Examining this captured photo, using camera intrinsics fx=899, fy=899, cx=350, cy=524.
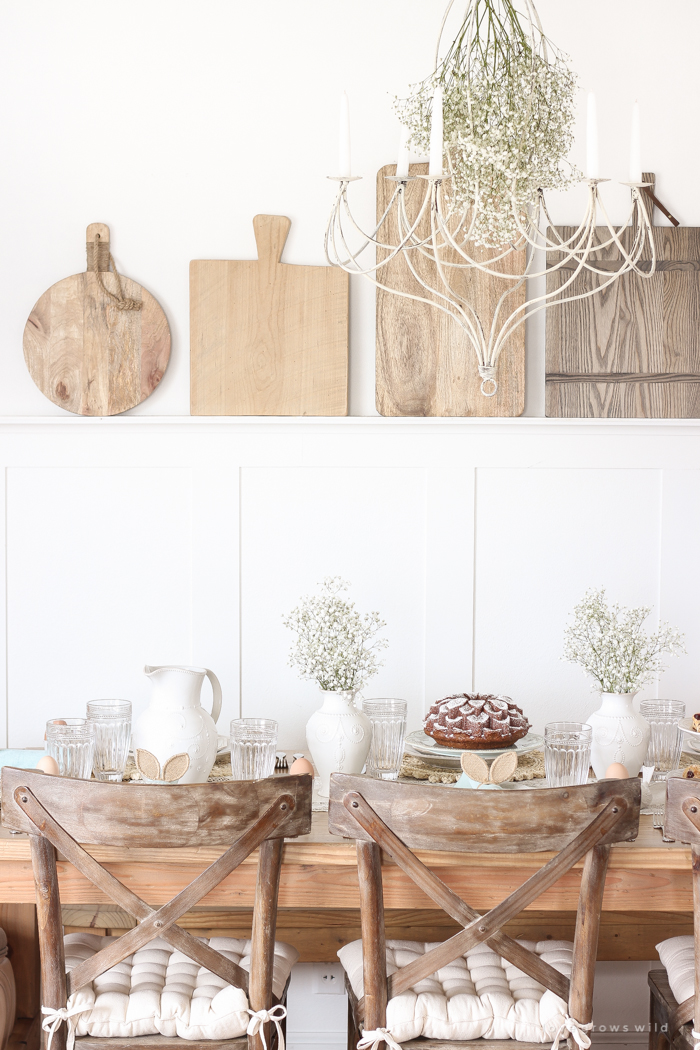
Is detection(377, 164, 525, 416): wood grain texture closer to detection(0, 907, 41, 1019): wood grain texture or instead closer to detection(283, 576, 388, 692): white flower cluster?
detection(283, 576, 388, 692): white flower cluster

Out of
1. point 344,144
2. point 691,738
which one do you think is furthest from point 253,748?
point 344,144

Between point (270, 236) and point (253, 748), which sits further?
point (270, 236)

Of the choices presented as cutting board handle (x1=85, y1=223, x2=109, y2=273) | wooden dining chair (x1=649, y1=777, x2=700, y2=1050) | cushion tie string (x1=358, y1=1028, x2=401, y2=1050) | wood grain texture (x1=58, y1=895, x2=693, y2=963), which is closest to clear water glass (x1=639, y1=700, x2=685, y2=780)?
wooden dining chair (x1=649, y1=777, x2=700, y2=1050)

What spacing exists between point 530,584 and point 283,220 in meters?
1.13

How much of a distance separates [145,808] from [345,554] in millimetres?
1161

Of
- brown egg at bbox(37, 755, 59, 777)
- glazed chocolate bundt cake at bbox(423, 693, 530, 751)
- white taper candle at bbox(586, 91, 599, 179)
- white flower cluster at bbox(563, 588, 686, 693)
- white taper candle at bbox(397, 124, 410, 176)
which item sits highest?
white taper candle at bbox(397, 124, 410, 176)

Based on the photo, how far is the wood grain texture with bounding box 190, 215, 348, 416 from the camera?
228 cm

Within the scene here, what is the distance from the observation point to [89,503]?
2.32 m

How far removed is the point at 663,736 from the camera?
1766 millimetres

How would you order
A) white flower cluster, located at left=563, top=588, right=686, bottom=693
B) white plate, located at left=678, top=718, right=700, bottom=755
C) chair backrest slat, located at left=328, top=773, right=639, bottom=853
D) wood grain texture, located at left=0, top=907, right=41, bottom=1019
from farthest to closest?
wood grain texture, located at left=0, top=907, right=41, bottom=1019, white plate, located at left=678, top=718, right=700, bottom=755, white flower cluster, located at left=563, top=588, right=686, bottom=693, chair backrest slat, located at left=328, top=773, right=639, bottom=853

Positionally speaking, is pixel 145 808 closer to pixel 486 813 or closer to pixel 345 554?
pixel 486 813

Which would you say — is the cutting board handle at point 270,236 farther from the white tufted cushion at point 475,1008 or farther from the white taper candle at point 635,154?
the white tufted cushion at point 475,1008

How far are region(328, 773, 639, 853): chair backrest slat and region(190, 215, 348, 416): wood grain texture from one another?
123 cm

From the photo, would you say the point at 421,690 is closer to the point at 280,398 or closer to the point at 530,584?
the point at 530,584
